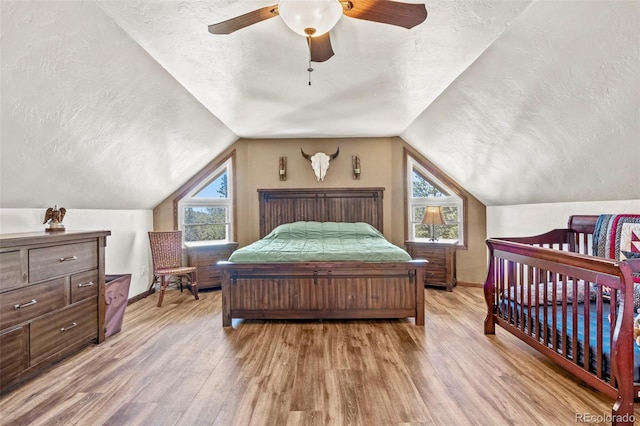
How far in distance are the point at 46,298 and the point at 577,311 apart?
144 inches

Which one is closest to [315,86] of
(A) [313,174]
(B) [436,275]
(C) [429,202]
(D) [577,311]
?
(A) [313,174]

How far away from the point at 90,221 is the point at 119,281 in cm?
101

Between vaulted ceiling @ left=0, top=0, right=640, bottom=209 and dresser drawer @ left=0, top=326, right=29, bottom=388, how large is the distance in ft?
3.83

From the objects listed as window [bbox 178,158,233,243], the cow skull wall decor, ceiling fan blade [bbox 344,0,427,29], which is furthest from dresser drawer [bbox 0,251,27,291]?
the cow skull wall decor

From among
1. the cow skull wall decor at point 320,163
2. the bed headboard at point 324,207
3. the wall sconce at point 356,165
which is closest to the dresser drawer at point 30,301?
the bed headboard at point 324,207

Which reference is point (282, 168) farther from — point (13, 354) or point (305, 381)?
point (13, 354)

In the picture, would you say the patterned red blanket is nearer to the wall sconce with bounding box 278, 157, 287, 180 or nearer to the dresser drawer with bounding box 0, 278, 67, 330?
the wall sconce with bounding box 278, 157, 287, 180

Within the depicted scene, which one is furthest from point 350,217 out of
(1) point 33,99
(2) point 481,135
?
(1) point 33,99

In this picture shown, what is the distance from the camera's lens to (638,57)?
176cm

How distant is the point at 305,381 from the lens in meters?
2.18

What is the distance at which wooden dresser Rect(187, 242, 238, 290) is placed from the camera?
15.3 feet

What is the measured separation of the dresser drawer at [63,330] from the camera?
2244 millimetres

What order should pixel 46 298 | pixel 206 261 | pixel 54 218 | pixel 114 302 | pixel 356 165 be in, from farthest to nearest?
pixel 356 165
pixel 206 261
pixel 114 302
pixel 54 218
pixel 46 298

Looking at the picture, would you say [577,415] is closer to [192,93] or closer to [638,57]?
[638,57]
